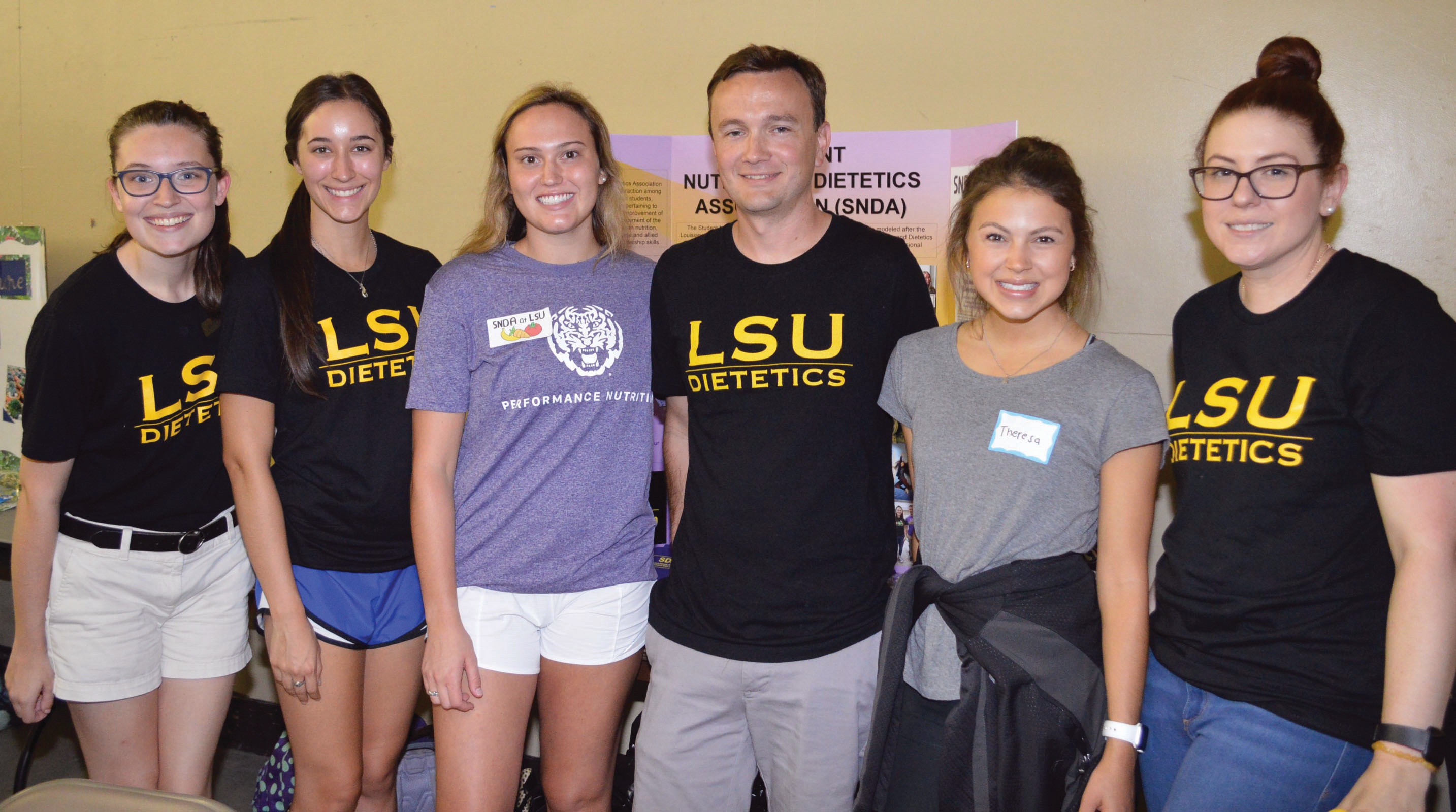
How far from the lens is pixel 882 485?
1767mm

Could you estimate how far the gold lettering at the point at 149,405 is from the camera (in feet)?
6.29

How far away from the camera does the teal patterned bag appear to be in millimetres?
2553

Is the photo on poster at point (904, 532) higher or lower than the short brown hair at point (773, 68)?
lower

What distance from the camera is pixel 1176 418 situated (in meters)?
1.58

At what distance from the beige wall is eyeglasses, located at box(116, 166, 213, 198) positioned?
3.53 feet

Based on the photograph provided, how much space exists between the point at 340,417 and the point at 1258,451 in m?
1.67

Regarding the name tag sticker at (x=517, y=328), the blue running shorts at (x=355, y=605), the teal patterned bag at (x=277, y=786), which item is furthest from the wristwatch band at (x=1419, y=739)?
the teal patterned bag at (x=277, y=786)

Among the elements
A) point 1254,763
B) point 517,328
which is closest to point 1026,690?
point 1254,763

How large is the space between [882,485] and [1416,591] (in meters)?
0.82

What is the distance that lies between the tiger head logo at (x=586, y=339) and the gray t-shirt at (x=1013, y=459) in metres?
0.61

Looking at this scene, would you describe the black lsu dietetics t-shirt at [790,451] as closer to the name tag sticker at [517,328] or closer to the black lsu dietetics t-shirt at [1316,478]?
the name tag sticker at [517,328]

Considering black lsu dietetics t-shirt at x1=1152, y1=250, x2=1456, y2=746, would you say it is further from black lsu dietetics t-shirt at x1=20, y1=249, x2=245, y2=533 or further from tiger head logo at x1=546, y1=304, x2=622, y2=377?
black lsu dietetics t-shirt at x1=20, y1=249, x2=245, y2=533

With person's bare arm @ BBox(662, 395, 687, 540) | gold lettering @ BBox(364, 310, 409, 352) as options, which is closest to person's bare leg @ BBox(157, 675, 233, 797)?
gold lettering @ BBox(364, 310, 409, 352)

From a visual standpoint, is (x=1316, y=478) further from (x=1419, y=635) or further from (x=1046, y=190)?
(x=1046, y=190)
